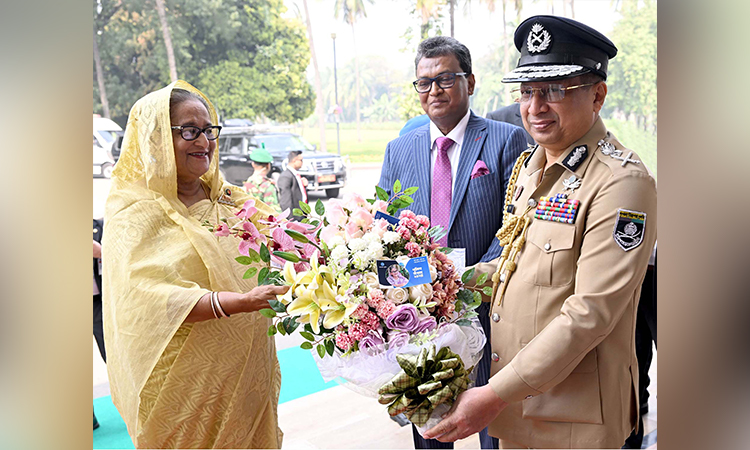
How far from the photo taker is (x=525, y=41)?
1.66m

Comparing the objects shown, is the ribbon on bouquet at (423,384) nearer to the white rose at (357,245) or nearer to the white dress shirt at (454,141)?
the white rose at (357,245)

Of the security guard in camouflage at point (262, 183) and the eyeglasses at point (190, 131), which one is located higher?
the eyeglasses at point (190, 131)

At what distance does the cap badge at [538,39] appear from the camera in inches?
62.1

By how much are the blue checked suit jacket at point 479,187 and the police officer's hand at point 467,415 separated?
0.79 m

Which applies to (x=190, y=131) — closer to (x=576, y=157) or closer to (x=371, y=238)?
(x=371, y=238)

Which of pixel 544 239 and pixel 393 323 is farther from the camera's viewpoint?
pixel 544 239

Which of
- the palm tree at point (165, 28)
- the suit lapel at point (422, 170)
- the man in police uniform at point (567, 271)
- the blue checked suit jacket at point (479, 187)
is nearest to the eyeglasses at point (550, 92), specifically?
the man in police uniform at point (567, 271)

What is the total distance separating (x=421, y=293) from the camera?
1402mm

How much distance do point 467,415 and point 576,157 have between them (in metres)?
0.72

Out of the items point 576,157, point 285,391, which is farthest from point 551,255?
point 285,391
